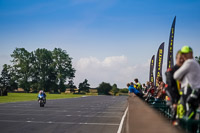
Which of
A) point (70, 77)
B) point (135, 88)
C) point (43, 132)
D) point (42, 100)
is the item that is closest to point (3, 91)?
point (42, 100)

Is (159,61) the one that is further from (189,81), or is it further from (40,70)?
(40,70)

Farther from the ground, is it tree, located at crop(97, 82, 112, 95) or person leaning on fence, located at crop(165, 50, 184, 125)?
tree, located at crop(97, 82, 112, 95)

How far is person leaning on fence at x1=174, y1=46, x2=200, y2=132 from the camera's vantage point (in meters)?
4.25

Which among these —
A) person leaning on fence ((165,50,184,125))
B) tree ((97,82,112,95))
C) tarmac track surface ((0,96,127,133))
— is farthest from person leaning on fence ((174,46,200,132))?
tree ((97,82,112,95))

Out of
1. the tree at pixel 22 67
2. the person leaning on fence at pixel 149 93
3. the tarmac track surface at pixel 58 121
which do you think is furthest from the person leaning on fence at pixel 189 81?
the tree at pixel 22 67

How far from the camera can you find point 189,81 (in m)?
4.31

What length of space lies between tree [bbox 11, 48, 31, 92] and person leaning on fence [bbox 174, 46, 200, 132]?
108 m

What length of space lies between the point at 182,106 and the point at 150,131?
2.10 metres

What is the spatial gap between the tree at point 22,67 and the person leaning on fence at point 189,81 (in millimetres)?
107682

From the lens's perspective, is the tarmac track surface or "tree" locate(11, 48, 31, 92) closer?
the tarmac track surface

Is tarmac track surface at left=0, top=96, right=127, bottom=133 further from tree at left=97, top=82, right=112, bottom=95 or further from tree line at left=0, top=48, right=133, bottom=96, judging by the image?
tree at left=97, top=82, right=112, bottom=95

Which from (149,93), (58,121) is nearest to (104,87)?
(149,93)

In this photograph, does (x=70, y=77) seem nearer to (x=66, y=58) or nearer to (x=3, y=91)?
(x=66, y=58)

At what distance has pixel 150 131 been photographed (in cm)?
250
